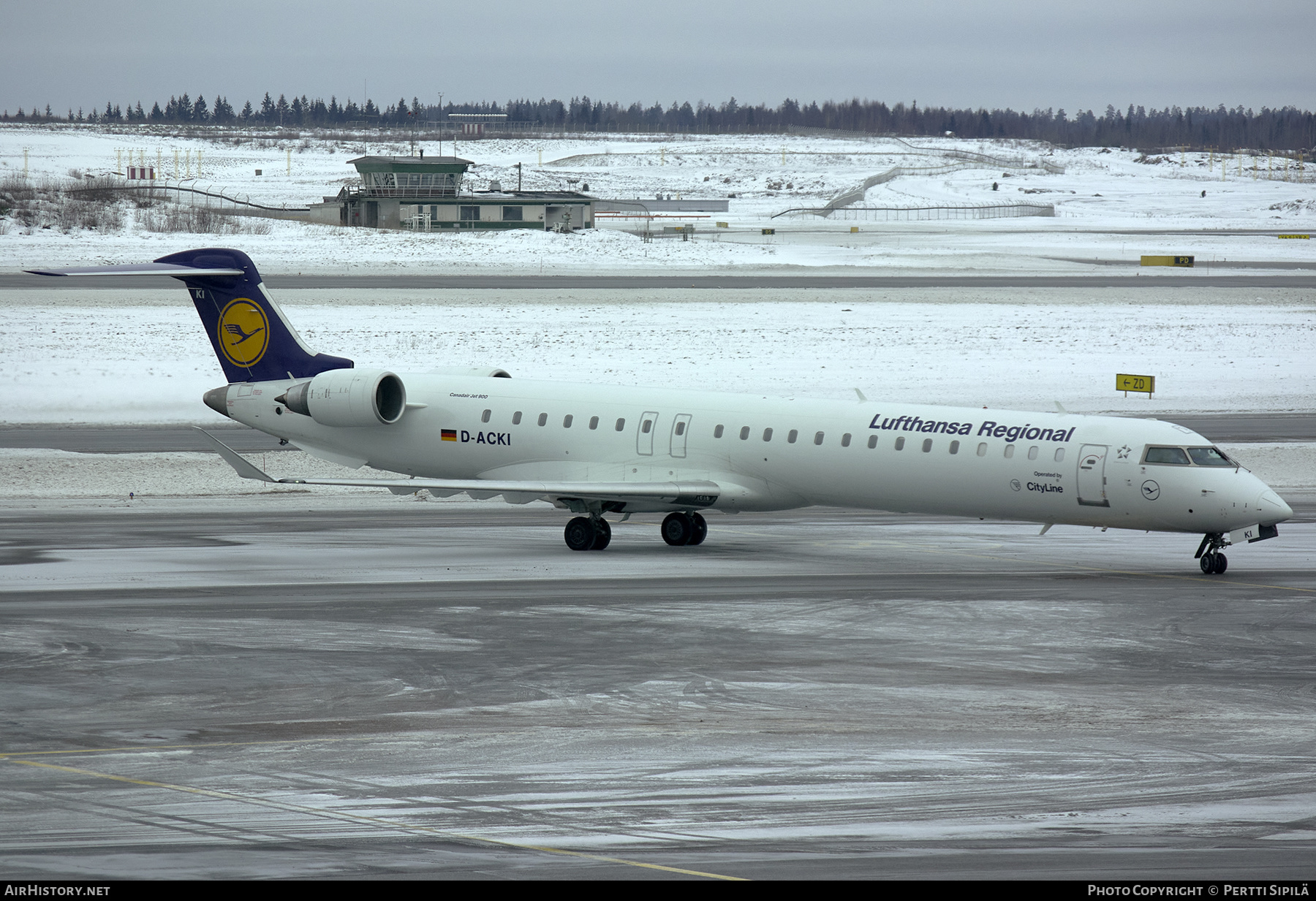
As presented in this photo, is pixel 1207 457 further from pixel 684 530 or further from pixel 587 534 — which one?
pixel 587 534

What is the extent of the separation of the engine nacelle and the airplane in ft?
0.10

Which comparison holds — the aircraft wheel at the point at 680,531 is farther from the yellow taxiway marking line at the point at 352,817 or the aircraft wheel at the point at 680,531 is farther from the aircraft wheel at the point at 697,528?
the yellow taxiway marking line at the point at 352,817

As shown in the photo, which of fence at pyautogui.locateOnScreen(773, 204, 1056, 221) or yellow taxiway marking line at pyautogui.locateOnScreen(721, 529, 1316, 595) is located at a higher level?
fence at pyautogui.locateOnScreen(773, 204, 1056, 221)

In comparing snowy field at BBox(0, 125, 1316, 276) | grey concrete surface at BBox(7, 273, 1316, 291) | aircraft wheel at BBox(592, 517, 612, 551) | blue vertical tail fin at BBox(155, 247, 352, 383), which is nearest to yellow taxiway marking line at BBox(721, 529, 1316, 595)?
aircraft wheel at BBox(592, 517, 612, 551)

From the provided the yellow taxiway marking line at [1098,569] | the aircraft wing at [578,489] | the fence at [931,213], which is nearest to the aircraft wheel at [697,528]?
the aircraft wing at [578,489]

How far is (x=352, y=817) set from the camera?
37.7 feet

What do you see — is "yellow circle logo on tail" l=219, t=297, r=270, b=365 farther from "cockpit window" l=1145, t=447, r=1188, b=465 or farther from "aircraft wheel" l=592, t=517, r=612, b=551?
"cockpit window" l=1145, t=447, r=1188, b=465

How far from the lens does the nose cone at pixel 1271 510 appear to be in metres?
22.4

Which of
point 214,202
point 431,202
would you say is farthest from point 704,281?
point 214,202

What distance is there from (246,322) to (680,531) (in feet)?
31.6

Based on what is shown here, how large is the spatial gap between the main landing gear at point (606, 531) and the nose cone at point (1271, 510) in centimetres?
947

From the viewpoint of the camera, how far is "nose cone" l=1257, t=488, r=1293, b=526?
22.4m

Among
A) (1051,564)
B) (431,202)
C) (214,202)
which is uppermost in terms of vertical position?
(431,202)

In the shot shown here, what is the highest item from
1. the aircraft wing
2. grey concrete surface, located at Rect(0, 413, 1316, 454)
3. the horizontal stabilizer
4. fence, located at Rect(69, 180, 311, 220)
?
fence, located at Rect(69, 180, 311, 220)
